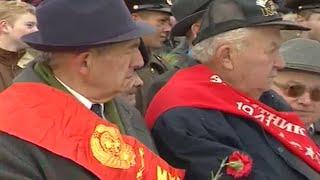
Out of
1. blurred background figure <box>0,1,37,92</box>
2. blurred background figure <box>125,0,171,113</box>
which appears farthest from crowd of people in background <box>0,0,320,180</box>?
blurred background figure <box>0,1,37,92</box>

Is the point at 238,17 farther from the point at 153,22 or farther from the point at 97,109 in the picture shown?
the point at 153,22

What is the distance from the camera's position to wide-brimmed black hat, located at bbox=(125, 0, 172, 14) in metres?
5.27

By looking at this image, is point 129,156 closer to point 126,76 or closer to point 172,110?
point 126,76

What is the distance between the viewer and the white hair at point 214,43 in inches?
130

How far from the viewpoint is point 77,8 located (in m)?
2.71

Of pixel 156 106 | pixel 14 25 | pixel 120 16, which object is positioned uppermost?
pixel 120 16

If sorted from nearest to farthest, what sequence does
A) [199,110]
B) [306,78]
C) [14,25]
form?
[199,110]
[306,78]
[14,25]

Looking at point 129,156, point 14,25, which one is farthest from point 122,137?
point 14,25

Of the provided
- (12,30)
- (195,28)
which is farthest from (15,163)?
(12,30)

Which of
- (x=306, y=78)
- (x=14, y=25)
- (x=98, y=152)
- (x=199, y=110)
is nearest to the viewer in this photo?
(x=98, y=152)

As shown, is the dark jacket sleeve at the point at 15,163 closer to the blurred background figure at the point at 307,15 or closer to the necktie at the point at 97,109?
the necktie at the point at 97,109

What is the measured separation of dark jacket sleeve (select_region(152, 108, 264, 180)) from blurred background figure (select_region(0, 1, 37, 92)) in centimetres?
212

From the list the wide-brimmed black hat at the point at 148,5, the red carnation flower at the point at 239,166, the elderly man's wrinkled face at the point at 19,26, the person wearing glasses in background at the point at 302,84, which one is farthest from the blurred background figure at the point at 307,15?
the red carnation flower at the point at 239,166

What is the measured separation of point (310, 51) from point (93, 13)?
1.72 meters
